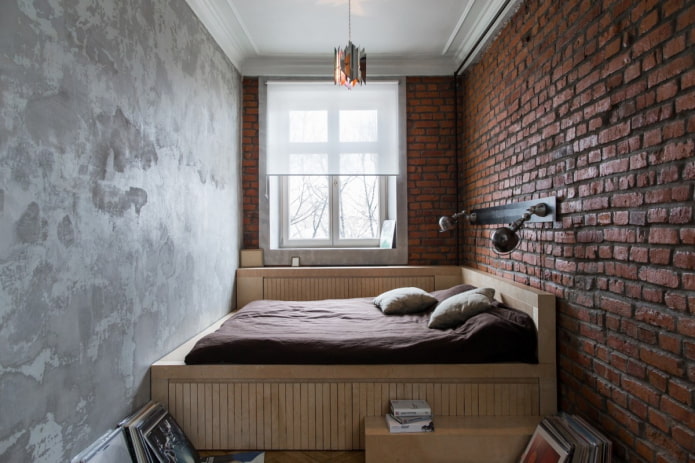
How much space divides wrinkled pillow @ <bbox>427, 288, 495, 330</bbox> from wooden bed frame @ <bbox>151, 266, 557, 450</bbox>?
1.11ft

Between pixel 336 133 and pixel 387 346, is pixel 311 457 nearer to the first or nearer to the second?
pixel 387 346

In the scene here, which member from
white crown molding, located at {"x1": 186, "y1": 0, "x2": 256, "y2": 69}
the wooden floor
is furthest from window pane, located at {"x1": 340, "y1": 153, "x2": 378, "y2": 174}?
the wooden floor

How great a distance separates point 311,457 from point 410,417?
57cm

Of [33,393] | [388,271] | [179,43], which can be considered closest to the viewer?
[33,393]

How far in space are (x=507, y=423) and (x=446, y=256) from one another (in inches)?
85.7

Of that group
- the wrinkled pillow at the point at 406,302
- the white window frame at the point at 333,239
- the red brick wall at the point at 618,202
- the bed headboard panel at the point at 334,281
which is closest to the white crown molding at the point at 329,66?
the white window frame at the point at 333,239

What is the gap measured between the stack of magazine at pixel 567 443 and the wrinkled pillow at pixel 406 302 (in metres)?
1.20

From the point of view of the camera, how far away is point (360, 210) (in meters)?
4.42

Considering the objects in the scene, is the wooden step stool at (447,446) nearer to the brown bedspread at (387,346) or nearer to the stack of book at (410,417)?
the stack of book at (410,417)

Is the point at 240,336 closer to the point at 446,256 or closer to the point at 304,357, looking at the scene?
the point at 304,357

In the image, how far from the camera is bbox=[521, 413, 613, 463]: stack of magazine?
1705mm

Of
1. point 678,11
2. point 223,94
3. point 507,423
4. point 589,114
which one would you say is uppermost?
point 223,94

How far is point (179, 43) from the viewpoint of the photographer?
255 cm

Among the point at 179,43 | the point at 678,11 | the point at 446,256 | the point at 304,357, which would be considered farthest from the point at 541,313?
the point at 179,43
